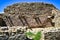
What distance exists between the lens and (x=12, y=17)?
23.6m

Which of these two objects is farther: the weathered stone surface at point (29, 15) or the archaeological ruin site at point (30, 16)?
the weathered stone surface at point (29, 15)

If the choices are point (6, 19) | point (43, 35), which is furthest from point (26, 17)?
point (43, 35)

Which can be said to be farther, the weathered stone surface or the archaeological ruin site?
the weathered stone surface

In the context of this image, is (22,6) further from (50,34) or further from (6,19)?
(50,34)

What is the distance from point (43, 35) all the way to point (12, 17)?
17242 mm

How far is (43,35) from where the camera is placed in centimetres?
656

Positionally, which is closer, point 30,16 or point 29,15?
point 30,16

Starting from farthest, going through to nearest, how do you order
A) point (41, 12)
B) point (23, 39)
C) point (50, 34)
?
point (41, 12), point (50, 34), point (23, 39)

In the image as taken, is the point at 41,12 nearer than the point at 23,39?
No

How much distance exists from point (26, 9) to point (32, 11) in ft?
3.27

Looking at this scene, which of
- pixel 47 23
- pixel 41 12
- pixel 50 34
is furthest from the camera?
pixel 41 12

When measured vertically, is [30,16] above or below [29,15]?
below

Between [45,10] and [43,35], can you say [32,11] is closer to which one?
[45,10]

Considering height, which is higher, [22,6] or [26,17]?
[22,6]
